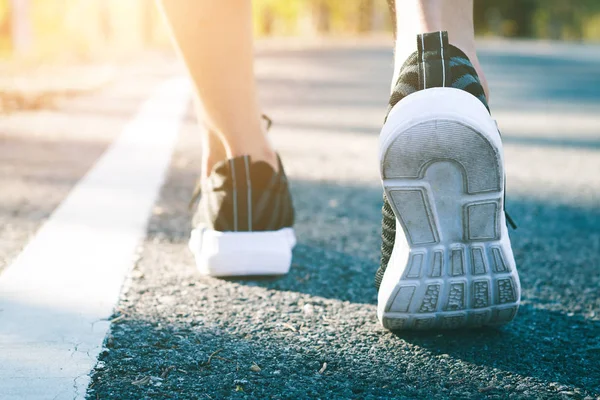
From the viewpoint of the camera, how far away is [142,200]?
231cm

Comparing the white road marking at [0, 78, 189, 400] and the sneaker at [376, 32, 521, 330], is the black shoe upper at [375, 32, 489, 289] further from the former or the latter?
the white road marking at [0, 78, 189, 400]

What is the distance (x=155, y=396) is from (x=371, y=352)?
0.37 meters

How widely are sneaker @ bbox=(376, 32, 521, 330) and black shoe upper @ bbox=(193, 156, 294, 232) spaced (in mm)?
448

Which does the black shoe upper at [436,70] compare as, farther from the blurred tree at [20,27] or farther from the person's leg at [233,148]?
the blurred tree at [20,27]

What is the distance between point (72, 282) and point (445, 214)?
773 mm

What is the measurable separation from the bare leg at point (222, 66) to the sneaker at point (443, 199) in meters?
0.50

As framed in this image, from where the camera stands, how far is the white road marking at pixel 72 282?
1134mm

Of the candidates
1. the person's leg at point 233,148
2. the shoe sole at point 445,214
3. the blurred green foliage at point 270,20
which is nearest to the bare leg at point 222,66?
the person's leg at point 233,148

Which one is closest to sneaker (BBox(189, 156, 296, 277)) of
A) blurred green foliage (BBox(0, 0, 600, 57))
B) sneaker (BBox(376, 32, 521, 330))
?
sneaker (BBox(376, 32, 521, 330))

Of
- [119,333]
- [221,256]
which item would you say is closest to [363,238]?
[221,256]

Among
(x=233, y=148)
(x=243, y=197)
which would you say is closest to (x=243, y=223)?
(x=243, y=197)

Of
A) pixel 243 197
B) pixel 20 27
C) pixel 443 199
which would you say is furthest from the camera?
pixel 20 27

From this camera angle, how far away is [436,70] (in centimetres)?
124

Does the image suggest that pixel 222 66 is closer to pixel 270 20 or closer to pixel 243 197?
pixel 243 197
